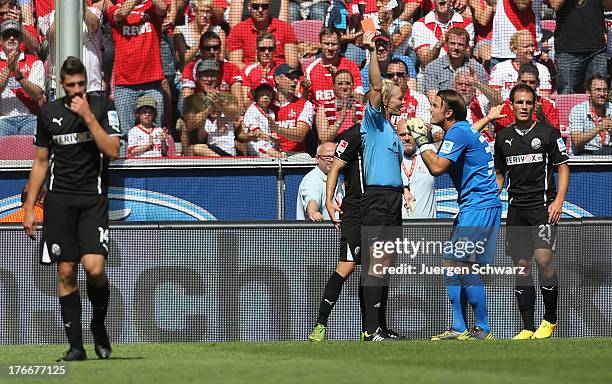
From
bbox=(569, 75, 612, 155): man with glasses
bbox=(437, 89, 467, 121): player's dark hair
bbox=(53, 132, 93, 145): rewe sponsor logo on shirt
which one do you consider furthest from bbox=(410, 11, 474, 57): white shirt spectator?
bbox=(53, 132, 93, 145): rewe sponsor logo on shirt

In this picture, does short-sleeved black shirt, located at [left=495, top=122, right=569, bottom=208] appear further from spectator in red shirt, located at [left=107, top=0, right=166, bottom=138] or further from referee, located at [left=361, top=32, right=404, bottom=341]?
spectator in red shirt, located at [left=107, top=0, right=166, bottom=138]

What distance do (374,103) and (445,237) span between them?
6.63 ft

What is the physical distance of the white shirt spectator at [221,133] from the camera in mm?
13078

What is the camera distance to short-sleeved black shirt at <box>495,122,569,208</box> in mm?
10375

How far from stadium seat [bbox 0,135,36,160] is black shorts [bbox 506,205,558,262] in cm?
528

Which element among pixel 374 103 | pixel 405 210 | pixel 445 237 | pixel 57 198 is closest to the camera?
pixel 57 198

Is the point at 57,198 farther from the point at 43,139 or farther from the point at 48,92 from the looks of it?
the point at 48,92

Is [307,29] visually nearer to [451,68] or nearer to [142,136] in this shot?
[451,68]

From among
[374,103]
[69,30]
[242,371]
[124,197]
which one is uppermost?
[69,30]

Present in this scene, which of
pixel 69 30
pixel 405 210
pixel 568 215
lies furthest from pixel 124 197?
pixel 568 215

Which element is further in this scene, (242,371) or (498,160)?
(498,160)

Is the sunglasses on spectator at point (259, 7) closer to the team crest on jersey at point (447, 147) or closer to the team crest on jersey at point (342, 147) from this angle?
the team crest on jersey at point (342, 147)

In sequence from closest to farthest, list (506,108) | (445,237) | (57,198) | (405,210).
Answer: (57,198) < (445,237) < (405,210) < (506,108)

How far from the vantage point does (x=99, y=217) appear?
814 cm
